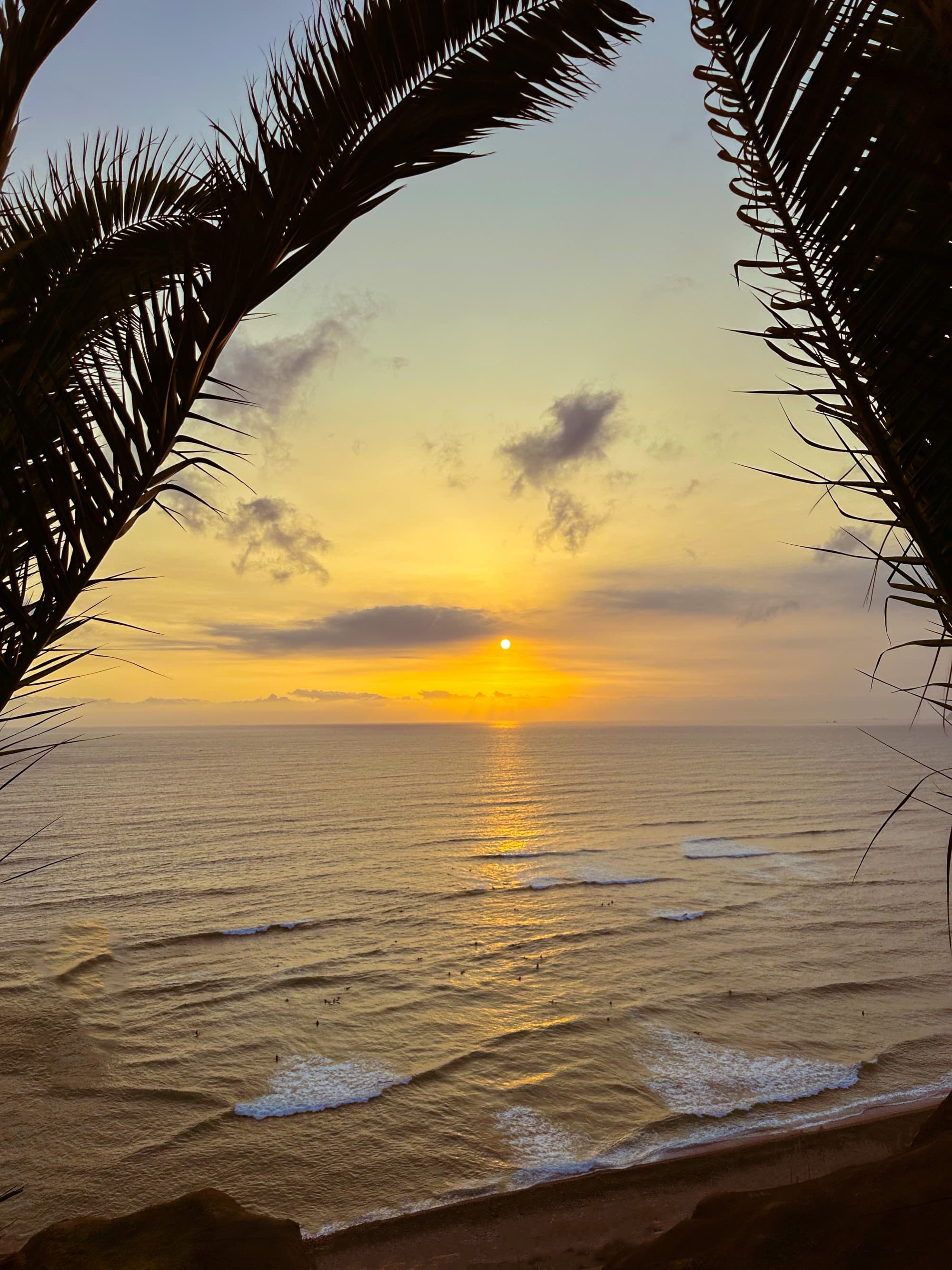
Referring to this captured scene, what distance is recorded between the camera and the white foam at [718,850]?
33.4 meters

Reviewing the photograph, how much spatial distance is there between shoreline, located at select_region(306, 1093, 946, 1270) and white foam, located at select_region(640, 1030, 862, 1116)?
1.15m

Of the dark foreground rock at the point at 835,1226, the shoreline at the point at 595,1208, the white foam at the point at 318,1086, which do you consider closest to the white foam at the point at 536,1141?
the shoreline at the point at 595,1208

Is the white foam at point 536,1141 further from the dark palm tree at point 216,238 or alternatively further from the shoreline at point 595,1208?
the dark palm tree at point 216,238

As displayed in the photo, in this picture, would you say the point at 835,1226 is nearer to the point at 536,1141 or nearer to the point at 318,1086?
the point at 536,1141

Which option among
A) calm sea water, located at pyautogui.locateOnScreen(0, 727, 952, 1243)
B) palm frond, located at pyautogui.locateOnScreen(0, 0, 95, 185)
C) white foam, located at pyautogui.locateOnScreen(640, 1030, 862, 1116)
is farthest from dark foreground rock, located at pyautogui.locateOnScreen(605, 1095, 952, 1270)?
white foam, located at pyautogui.locateOnScreen(640, 1030, 862, 1116)

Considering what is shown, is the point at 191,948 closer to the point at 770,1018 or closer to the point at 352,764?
the point at 770,1018

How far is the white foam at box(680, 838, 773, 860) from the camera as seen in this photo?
33.4 m

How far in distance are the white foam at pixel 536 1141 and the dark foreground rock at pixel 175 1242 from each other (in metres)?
5.44

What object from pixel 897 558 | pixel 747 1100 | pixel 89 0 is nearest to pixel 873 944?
pixel 747 1100

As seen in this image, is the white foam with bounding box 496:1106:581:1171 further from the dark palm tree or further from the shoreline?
the dark palm tree

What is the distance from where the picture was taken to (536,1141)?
1103 centimetres

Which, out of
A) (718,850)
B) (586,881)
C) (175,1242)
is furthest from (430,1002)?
(718,850)

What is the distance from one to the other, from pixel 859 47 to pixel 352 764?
87.9 m

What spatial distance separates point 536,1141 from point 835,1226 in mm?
8311
